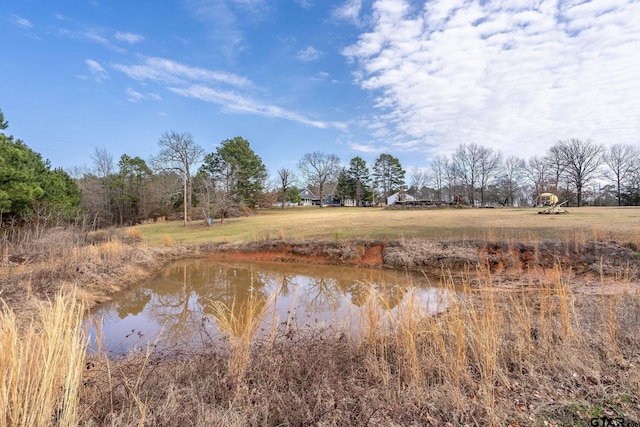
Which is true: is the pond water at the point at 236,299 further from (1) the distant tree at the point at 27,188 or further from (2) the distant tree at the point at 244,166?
(2) the distant tree at the point at 244,166

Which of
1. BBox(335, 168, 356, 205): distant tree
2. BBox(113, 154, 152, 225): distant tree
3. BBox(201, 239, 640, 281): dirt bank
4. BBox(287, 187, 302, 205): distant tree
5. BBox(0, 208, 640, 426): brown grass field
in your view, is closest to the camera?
BBox(0, 208, 640, 426): brown grass field

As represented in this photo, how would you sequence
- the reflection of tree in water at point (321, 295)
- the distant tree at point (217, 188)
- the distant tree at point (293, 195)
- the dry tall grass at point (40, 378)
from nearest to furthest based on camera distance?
the dry tall grass at point (40, 378), the reflection of tree in water at point (321, 295), the distant tree at point (217, 188), the distant tree at point (293, 195)

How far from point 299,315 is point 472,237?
10.7m

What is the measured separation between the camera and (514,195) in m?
56.1

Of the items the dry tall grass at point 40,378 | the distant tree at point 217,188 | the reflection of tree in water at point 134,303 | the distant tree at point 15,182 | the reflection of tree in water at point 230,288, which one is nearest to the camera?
the dry tall grass at point 40,378

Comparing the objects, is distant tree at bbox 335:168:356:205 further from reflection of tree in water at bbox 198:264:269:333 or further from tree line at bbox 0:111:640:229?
reflection of tree in water at bbox 198:264:269:333

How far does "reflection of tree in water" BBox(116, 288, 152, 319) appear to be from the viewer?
8625 mm

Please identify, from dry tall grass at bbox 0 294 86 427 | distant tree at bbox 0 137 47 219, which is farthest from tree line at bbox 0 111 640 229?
dry tall grass at bbox 0 294 86 427

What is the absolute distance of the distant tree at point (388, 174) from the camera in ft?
213

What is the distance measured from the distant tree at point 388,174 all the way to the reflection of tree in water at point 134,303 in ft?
191

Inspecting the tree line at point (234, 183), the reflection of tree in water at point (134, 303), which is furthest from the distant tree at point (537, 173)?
Answer: the reflection of tree in water at point (134, 303)

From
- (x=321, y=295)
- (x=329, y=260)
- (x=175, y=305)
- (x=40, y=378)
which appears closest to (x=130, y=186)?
(x=329, y=260)

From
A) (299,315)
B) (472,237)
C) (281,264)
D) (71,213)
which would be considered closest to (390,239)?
(472,237)

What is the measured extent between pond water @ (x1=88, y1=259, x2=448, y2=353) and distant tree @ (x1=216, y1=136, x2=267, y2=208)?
26.2 meters
